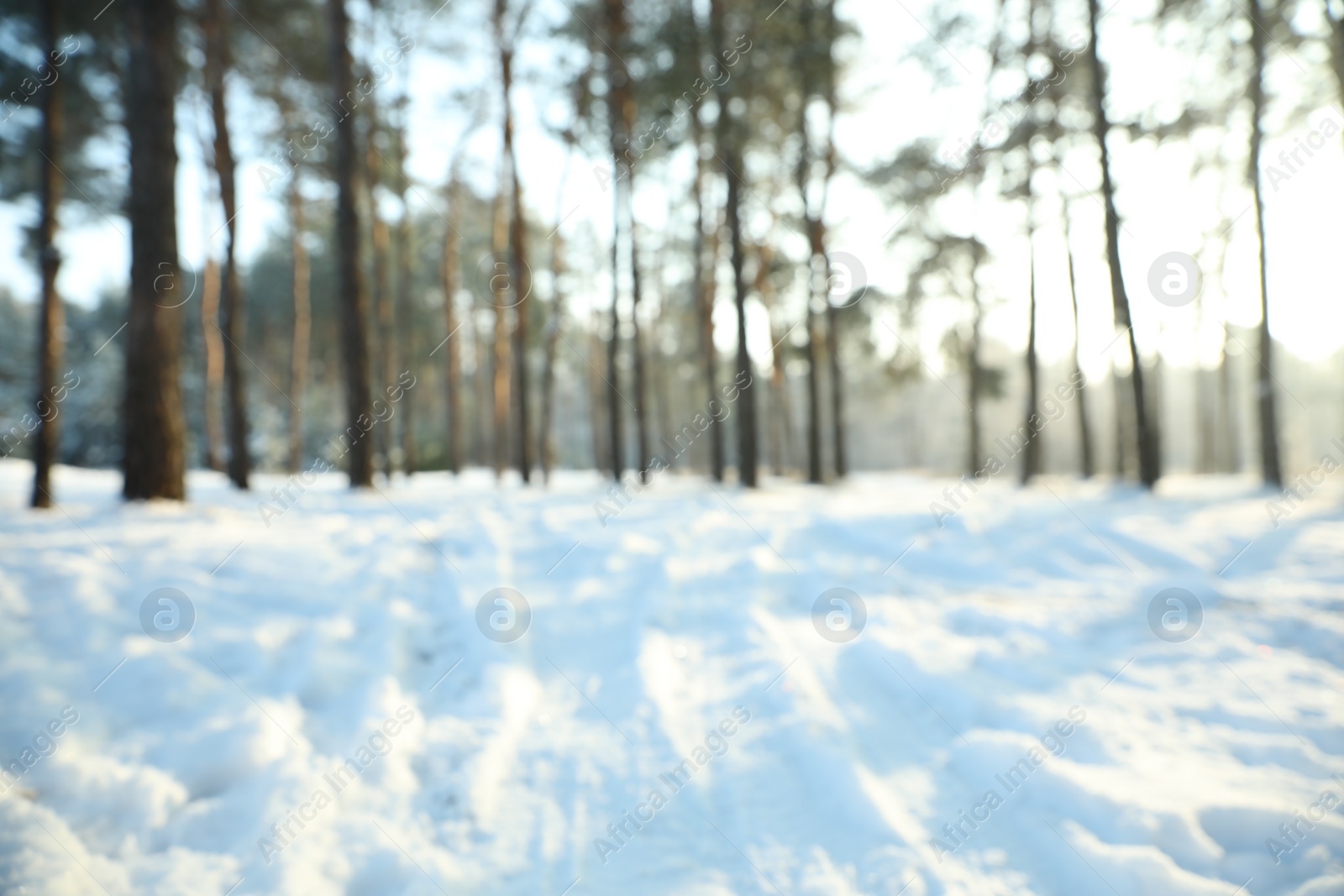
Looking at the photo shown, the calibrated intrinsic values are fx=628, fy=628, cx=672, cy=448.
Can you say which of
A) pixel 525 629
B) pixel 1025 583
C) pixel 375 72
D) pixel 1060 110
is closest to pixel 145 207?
pixel 525 629

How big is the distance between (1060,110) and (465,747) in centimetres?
1492

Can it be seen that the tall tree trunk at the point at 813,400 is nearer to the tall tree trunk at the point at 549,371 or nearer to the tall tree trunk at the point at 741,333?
the tall tree trunk at the point at 741,333

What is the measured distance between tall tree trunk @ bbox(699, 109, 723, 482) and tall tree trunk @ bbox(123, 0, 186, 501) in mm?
7972

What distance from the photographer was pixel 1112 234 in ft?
31.9

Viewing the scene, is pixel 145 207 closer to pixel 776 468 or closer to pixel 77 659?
pixel 77 659

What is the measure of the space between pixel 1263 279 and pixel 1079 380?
2.79m

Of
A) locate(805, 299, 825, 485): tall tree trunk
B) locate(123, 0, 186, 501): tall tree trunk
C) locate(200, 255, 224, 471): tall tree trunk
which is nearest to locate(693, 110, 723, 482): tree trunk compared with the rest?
locate(805, 299, 825, 485): tall tree trunk

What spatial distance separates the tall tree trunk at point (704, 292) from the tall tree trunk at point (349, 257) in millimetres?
5809

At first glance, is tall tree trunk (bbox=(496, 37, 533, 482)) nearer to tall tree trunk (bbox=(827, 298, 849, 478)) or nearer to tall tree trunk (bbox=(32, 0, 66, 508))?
tall tree trunk (bbox=(827, 298, 849, 478))

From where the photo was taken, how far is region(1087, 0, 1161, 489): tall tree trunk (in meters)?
9.61

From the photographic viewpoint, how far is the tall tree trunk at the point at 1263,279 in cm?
961

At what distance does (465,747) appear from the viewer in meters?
2.82

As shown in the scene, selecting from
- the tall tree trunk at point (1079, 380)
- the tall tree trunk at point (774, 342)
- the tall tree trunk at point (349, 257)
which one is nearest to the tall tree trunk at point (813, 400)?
the tall tree trunk at point (774, 342)

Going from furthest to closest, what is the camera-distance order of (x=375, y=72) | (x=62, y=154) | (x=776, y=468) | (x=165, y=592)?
(x=776, y=468) → (x=375, y=72) → (x=62, y=154) → (x=165, y=592)
